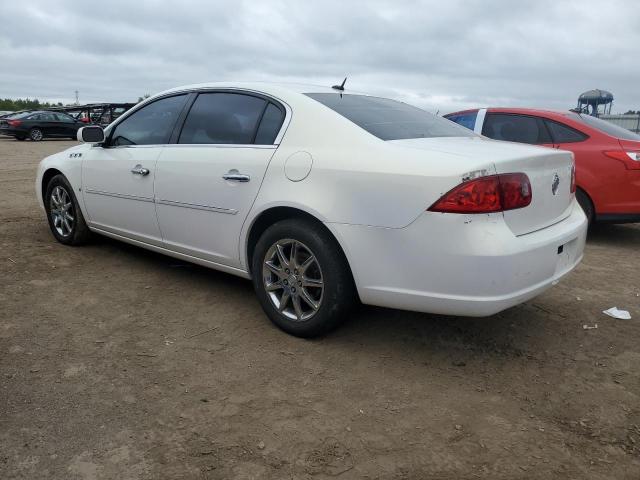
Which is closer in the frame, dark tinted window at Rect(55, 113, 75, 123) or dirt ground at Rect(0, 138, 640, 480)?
dirt ground at Rect(0, 138, 640, 480)

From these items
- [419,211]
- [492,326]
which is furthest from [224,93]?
[492,326]

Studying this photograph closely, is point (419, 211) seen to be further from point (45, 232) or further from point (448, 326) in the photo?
point (45, 232)

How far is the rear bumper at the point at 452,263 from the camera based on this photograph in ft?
8.66

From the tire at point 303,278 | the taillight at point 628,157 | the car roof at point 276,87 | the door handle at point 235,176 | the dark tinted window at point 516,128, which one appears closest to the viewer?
the tire at point 303,278

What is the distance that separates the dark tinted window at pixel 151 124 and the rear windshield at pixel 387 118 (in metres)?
1.23

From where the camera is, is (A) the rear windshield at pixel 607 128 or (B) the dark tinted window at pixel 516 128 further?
(B) the dark tinted window at pixel 516 128

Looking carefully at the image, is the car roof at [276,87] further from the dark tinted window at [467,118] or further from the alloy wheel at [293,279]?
the dark tinted window at [467,118]

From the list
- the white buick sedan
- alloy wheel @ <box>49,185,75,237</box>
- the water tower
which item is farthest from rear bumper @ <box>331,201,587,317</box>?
the water tower

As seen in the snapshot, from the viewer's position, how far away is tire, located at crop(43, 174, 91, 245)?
16.6 ft

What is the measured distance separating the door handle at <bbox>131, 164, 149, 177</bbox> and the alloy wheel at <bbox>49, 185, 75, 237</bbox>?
126cm

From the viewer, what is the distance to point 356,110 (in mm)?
3451

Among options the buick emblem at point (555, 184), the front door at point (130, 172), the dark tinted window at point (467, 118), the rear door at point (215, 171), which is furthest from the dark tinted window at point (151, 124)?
the dark tinted window at point (467, 118)

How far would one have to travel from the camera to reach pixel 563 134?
6.28m

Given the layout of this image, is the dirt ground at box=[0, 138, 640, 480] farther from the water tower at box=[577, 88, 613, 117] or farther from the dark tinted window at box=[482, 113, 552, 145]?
the water tower at box=[577, 88, 613, 117]
